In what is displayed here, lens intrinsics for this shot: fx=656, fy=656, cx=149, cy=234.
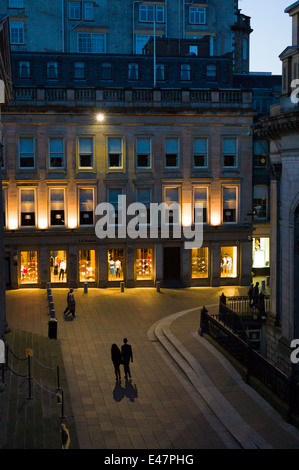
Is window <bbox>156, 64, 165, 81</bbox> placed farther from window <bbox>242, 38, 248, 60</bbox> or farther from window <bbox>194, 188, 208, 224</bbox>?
window <bbox>242, 38, 248, 60</bbox>

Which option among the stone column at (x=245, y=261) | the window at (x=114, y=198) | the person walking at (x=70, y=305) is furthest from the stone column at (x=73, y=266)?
the stone column at (x=245, y=261)

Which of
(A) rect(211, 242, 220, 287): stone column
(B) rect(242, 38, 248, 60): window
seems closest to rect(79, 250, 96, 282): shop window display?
(A) rect(211, 242, 220, 287): stone column

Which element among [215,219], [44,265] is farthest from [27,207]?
[215,219]

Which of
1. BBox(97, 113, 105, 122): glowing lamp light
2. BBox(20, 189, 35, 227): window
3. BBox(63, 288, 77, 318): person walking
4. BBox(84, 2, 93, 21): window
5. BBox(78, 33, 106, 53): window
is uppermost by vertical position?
BBox(84, 2, 93, 21): window

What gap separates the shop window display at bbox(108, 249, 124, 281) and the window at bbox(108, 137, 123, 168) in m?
5.94

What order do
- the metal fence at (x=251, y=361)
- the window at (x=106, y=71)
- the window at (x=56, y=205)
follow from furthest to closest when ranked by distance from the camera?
the window at (x=106, y=71) < the window at (x=56, y=205) < the metal fence at (x=251, y=361)

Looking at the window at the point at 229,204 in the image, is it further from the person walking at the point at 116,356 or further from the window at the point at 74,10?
the window at the point at 74,10

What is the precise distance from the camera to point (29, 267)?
1743 inches

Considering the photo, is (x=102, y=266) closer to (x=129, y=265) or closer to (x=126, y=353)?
(x=129, y=265)

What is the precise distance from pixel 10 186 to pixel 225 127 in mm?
15192

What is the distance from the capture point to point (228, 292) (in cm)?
4369

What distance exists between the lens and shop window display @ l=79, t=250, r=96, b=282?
44.7 meters

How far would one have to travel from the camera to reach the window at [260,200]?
→ 48.7m

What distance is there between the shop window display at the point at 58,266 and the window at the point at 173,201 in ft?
25.5
